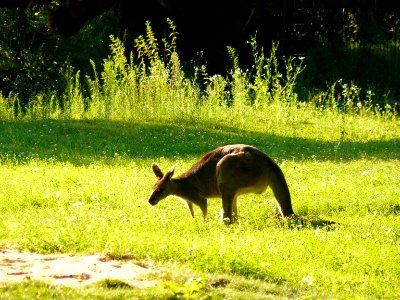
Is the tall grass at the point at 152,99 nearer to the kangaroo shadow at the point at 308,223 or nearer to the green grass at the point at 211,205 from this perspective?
the green grass at the point at 211,205

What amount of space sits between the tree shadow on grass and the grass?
0.03 meters

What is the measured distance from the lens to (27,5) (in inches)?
125

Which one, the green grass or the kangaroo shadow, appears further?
the kangaroo shadow

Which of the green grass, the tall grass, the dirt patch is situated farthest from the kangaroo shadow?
the tall grass

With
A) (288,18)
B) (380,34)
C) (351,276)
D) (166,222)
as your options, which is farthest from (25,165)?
(380,34)

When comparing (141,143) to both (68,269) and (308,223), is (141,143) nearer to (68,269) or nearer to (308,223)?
(308,223)

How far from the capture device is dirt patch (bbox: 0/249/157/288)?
21.1 ft

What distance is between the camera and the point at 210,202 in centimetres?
1053

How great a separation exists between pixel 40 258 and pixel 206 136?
844 cm

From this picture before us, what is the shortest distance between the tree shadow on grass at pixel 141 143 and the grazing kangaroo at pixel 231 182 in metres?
3.57

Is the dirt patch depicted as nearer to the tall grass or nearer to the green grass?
the green grass

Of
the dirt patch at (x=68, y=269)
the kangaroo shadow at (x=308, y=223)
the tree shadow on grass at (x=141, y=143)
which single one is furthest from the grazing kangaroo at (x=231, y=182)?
the tree shadow on grass at (x=141, y=143)

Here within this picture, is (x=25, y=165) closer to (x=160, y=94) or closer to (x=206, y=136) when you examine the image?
(x=206, y=136)

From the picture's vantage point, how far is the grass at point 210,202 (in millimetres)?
7066
